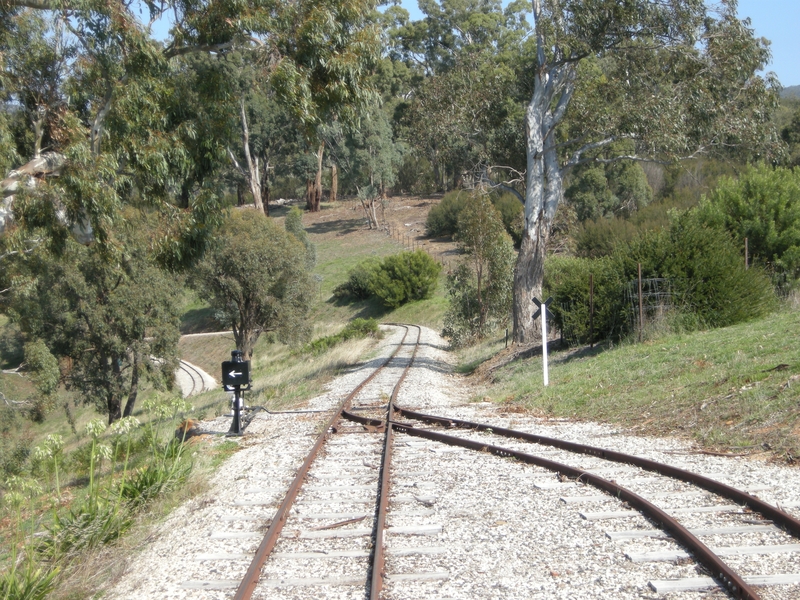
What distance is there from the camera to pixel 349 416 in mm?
12375

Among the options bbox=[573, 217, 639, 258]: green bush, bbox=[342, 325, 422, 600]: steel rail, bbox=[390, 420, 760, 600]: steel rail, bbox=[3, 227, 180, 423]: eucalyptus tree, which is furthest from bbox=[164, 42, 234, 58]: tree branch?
bbox=[573, 217, 639, 258]: green bush

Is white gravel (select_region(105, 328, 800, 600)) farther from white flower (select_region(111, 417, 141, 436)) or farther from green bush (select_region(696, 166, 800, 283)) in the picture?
green bush (select_region(696, 166, 800, 283))

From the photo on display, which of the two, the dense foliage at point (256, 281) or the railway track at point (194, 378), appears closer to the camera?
the dense foliage at point (256, 281)

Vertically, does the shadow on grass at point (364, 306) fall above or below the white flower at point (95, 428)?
below

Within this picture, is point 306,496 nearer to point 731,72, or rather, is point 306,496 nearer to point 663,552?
point 663,552

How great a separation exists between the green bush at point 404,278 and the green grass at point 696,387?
34.8 m

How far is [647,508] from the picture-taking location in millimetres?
6004

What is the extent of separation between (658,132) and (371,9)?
361 inches

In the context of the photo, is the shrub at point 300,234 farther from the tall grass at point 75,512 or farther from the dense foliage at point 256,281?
the tall grass at point 75,512

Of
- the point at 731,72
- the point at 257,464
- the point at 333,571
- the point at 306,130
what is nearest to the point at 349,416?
the point at 257,464

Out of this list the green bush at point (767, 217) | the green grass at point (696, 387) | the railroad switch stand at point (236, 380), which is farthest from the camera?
the green bush at point (767, 217)

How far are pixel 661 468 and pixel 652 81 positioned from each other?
51.0 ft

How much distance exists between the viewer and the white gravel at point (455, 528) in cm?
488

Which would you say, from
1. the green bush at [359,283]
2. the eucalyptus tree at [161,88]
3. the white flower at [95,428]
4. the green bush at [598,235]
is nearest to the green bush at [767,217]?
the green bush at [598,235]
